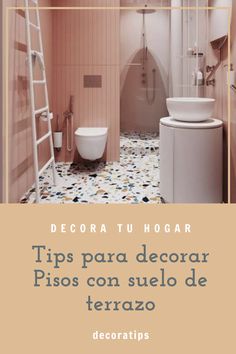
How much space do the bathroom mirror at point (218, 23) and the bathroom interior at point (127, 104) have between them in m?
0.01

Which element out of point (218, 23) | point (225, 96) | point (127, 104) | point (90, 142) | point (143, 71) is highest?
point (143, 71)

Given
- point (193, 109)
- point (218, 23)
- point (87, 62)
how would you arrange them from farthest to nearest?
1. point (87, 62)
2. point (218, 23)
3. point (193, 109)

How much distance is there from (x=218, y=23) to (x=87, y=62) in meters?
1.63

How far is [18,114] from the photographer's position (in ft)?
8.26

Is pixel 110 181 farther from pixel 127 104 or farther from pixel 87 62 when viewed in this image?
pixel 127 104

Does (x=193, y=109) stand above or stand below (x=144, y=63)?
below

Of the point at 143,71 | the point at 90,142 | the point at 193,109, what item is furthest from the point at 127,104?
the point at 193,109

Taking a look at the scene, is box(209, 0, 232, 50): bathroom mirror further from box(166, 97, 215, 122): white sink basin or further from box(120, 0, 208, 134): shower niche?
box(120, 0, 208, 134): shower niche

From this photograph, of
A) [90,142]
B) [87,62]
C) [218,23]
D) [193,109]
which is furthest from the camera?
[87,62]

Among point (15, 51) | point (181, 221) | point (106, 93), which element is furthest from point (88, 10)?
point (181, 221)

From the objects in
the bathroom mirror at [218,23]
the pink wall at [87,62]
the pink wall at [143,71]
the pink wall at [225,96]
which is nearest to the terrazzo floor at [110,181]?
the pink wall at [87,62]

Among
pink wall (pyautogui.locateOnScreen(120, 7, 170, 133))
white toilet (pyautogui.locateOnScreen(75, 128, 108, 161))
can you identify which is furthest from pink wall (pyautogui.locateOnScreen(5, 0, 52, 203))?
pink wall (pyautogui.locateOnScreen(120, 7, 170, 133))

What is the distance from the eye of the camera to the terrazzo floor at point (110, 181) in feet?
8.62

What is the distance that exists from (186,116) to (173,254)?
59.3 inches
